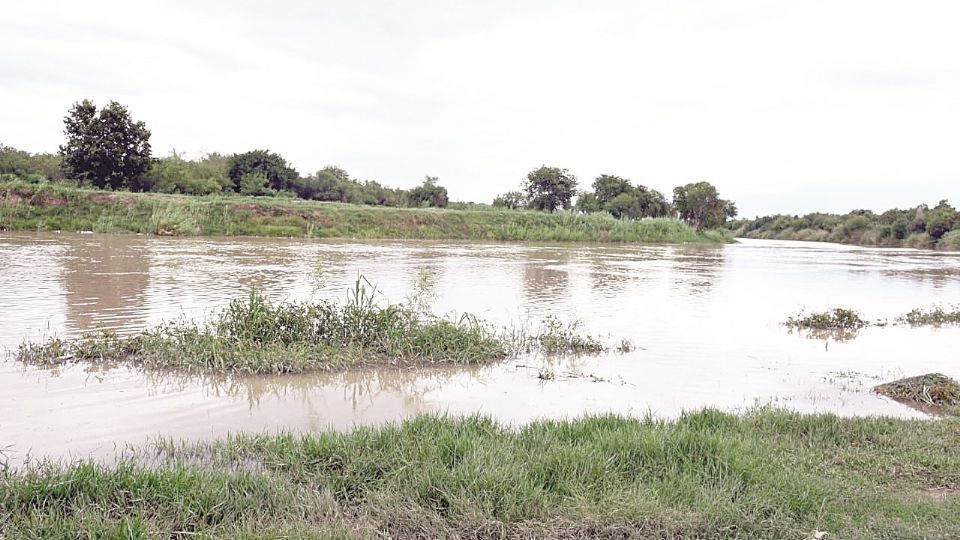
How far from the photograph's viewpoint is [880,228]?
77.2 m

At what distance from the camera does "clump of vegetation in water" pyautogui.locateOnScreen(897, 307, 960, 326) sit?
41.0ft

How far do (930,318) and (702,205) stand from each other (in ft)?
191

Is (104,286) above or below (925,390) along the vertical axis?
above

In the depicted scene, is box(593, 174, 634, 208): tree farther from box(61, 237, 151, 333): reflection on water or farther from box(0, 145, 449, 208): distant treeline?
box(61, 237, 151, 333): reflection on water

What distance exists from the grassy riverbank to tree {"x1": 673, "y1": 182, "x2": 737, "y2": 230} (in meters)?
16.5

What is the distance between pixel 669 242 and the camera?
2180 inches

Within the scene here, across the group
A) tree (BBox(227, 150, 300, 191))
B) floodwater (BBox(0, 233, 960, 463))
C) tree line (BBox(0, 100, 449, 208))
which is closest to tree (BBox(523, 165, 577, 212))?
tree line (BBox(0, 100, 449, 208))

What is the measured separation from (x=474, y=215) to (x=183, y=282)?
35.4 m

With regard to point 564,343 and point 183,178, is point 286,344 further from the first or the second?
point 183,178

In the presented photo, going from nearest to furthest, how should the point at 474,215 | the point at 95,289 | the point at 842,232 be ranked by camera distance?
the point at 95,289, the point at 474,215, the point at 842,232

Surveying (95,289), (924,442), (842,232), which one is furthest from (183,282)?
(842,232)

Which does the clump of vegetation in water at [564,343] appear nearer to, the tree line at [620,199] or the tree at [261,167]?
the tree at [261,167]

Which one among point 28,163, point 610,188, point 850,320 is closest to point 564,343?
point 850,320

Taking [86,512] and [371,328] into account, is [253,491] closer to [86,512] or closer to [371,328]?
[86,512]
